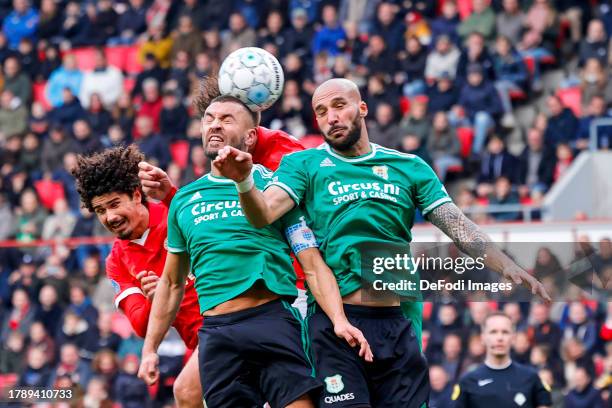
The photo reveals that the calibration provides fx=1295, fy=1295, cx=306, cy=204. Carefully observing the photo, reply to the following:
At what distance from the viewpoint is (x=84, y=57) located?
66.8ft

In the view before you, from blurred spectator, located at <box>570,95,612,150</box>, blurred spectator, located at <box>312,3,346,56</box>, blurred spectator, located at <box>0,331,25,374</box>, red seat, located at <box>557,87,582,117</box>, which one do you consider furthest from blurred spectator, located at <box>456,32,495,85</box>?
blurred spectator, located at <box>0,331,25,374</box>

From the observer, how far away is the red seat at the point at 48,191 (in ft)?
57.0

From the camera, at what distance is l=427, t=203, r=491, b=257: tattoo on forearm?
637cm

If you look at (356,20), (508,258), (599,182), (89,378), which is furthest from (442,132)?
(508,258)

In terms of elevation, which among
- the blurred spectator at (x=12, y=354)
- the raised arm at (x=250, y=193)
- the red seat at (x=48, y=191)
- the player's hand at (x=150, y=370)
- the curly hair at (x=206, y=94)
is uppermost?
the curly hair at (x=206, y=94)

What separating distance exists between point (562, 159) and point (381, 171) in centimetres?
828

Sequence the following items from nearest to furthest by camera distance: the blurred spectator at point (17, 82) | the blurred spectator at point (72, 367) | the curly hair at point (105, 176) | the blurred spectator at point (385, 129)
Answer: the curly hair at point (105, 176), the blurred spectator at point (72, 367), the blurred spectator at point (385, 129), the blurred spectator at point (17, 82)

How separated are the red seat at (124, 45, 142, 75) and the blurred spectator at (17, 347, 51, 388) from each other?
7106 millimetres

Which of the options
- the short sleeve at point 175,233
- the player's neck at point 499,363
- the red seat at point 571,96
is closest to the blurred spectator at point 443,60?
the red seat at point 571,96

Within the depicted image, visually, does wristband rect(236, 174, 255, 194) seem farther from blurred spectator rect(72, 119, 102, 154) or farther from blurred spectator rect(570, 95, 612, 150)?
blurred spectator rect(72, 119, 102, 154)

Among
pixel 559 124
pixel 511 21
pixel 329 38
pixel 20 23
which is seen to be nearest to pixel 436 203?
pixel 559 124

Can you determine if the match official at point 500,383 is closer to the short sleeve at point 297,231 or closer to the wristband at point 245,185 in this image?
the short sleeve at point 297,231

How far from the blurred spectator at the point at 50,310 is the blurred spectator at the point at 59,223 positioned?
2.37 meters

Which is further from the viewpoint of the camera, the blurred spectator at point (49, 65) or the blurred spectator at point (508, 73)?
the blurred spectator at point (49, 65)
